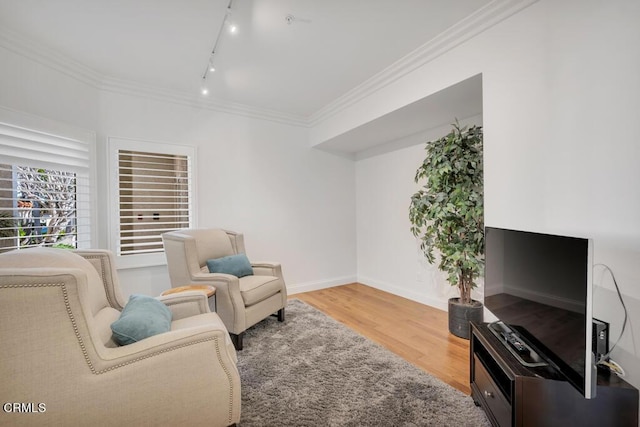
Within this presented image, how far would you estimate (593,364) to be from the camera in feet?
3.58

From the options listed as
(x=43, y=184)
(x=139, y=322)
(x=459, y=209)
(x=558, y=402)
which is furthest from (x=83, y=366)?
(x=459, y=209)

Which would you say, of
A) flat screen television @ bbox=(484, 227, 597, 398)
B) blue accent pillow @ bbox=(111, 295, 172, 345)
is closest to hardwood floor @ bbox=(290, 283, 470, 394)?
flat screen television @ bbox=(484, 227, 597, 398)

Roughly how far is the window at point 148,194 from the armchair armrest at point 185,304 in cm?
152

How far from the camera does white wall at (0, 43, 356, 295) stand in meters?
2.63

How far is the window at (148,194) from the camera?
121 inches

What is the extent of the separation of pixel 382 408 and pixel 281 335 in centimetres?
125

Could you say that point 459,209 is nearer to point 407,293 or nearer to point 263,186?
point 407,293

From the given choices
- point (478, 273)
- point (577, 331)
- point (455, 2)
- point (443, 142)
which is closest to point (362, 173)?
point (443, 142)

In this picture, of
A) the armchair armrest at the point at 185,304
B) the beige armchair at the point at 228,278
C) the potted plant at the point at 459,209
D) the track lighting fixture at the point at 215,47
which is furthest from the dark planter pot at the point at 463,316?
the track lighting fixture at the point at 215,47

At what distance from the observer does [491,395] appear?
150 centimetres

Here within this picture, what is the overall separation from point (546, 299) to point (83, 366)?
205cm

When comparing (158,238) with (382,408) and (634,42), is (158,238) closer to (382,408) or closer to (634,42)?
(382,408)

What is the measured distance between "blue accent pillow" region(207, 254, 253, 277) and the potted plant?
1897 millimetres

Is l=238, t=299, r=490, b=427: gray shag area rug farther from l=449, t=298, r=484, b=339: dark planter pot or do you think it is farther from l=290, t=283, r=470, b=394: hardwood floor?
l=449, t=298, r=484, b=339: dark planter pot
